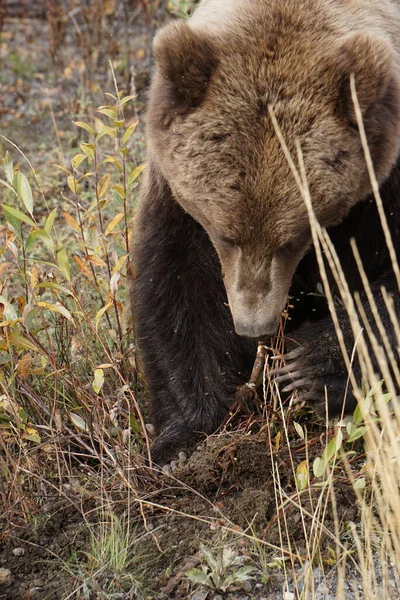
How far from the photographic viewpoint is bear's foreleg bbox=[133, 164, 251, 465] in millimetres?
4367

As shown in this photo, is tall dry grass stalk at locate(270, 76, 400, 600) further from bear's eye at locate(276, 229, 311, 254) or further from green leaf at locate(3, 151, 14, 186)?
green leaf at locate(3, 151, 14, 186)

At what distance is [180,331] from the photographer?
4.53 meters

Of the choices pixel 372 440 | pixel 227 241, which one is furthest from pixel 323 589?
pixel 227 241

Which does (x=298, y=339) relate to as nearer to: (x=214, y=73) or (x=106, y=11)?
(x=214, y=73)

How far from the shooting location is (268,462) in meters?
3.96

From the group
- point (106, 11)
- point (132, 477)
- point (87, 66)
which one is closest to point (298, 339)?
point (132, 477)

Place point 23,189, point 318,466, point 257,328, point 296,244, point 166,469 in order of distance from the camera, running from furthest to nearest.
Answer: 1. point 166,469
2. point 23,189
3. point 296,244
4. point 257,328
5. point 318,466

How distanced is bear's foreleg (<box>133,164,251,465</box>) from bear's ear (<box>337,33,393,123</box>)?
1.12m

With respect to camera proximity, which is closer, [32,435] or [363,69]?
[363,69]

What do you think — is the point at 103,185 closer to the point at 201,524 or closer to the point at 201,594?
the point at 201,524

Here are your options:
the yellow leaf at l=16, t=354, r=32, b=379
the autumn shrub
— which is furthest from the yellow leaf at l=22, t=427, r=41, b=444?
the yellow leaf at l=16, t=354, r=32, b=379

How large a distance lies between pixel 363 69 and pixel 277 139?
15.7 inches

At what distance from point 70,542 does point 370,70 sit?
214 cm

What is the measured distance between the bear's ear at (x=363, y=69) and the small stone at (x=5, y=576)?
7.01 ft
